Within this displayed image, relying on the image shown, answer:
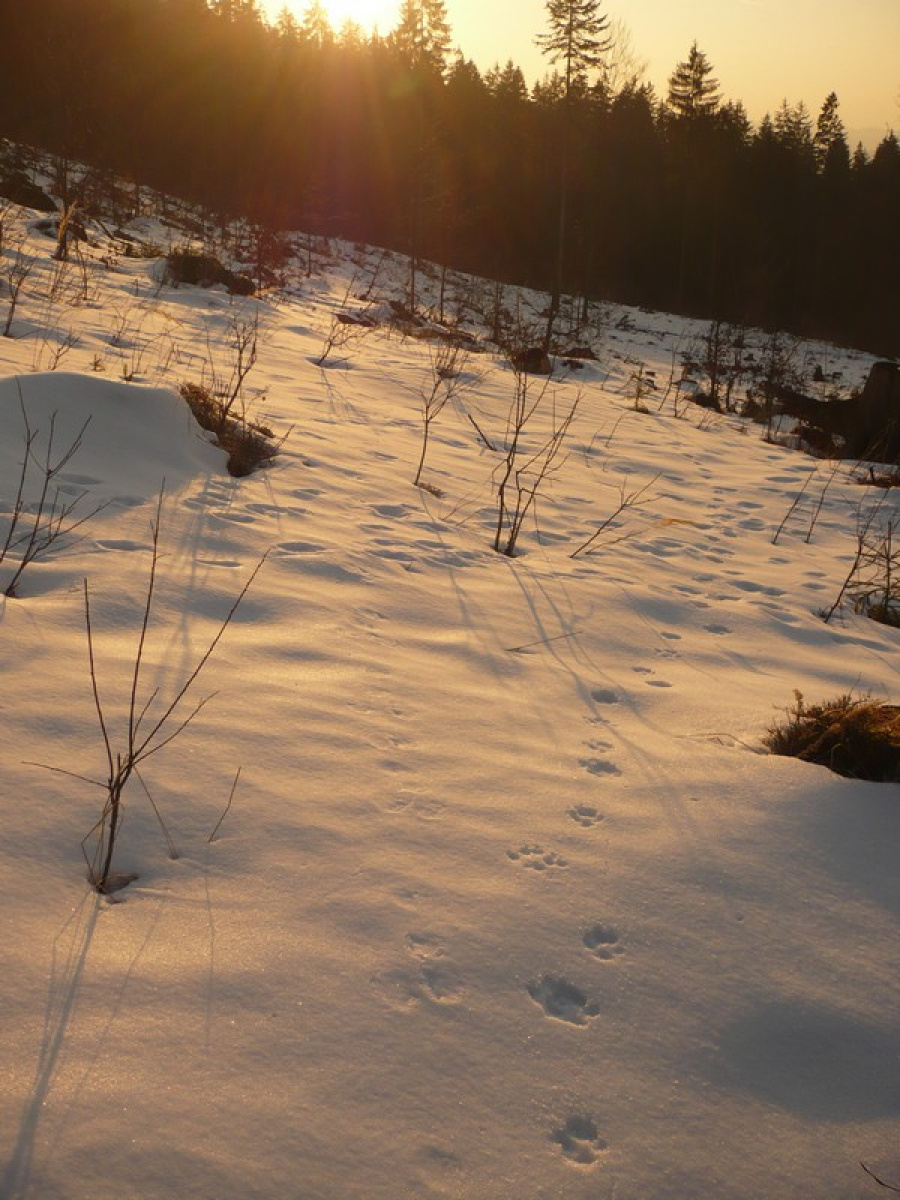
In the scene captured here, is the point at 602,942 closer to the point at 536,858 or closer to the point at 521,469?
the point at 536,858

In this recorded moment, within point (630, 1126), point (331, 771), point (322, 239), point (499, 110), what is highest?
point (499, 110)

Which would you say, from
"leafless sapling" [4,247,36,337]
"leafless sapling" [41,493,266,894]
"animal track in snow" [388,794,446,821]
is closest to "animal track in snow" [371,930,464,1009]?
"animal track in snow" [388,794,446,821]

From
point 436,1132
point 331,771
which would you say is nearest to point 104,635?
point 331,771

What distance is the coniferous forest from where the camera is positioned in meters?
25.4

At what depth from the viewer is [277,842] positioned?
1.50m

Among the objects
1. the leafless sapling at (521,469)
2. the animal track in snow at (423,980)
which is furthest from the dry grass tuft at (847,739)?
the leafless sapling at (521,469)

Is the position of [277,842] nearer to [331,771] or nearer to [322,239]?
[331,771]

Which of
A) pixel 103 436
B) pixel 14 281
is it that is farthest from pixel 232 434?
pixel 14 281

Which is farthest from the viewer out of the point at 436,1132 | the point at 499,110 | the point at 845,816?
the point at 499,110

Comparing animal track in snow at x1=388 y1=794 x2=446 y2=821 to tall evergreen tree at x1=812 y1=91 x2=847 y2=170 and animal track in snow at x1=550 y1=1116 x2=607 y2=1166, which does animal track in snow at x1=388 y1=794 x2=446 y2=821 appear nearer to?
animal track in snow at x1=550 y1=1116 x2=607 y2=1166

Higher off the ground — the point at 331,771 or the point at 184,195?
the point at 184,195

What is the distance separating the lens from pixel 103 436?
11.0ft

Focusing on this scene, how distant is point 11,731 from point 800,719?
1.99 meters

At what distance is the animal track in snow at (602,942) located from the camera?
138cm
